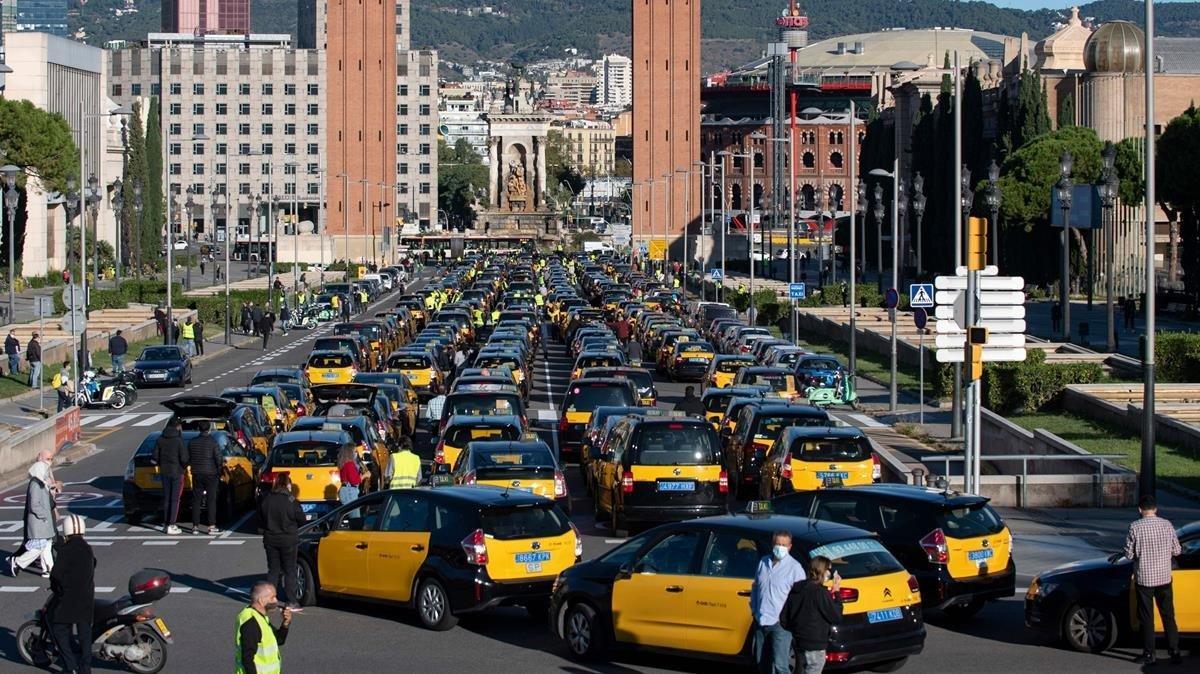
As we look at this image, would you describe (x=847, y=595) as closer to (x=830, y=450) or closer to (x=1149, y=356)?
(x=830, y=450)

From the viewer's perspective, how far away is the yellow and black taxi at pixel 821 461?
24281 mm

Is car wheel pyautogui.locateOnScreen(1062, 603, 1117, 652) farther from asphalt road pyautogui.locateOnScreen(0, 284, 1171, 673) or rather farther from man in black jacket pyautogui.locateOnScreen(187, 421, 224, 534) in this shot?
man in black jacket pyautogui.locateOnScreen(187, 421, 224, 534)

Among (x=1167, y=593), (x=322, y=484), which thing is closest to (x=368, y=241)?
(x=322, y=484)

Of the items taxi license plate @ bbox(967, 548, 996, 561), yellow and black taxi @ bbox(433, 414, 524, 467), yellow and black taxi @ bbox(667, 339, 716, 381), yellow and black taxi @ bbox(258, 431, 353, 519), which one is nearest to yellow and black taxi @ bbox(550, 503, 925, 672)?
taxi license plate @ bbox(967, 548, 996, 561)

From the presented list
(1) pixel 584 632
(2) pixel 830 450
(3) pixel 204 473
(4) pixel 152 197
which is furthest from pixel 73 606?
(4) pixel 152 197

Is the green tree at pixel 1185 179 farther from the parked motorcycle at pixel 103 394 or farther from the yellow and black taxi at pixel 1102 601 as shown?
the yellow and black taxi at pixel 1102 601

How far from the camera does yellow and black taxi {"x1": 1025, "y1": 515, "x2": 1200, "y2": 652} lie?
1569 cm

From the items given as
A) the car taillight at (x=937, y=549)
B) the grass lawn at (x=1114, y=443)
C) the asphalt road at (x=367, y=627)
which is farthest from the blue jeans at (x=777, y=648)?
the grass lawn at (x=1114, y=443)

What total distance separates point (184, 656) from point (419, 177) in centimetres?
16922

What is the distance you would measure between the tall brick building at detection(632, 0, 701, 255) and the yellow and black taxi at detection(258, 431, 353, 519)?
11837cm

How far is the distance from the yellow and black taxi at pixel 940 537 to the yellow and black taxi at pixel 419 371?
Result: 2506 centimetres

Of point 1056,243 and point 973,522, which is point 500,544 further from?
point 1056,243

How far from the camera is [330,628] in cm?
1753

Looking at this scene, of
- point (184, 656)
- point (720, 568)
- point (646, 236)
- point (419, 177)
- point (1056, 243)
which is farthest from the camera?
point (419, 177)
